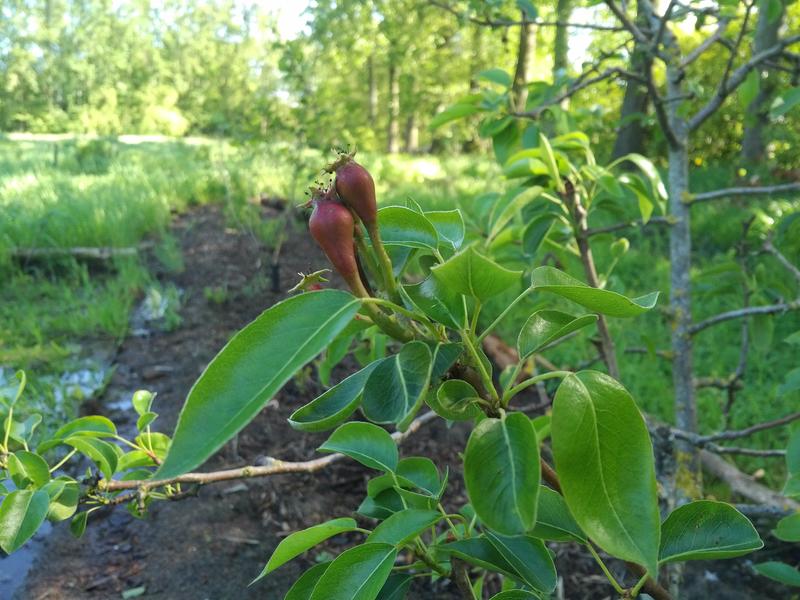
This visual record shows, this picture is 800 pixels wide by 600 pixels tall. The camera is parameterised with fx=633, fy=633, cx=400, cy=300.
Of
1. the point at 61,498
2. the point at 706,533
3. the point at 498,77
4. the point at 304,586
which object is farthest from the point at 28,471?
the point at 498,77

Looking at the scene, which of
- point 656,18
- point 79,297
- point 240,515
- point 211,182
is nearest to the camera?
point 656,18

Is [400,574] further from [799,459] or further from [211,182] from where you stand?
[211,182]

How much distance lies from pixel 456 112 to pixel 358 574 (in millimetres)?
1210

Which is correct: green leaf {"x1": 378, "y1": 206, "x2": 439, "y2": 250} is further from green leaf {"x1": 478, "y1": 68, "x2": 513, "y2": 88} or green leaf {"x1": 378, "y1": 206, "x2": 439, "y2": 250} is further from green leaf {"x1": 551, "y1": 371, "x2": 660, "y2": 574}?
green leaf {"x1": 478, "y1": 68, "x2": 513, "y2": 88}

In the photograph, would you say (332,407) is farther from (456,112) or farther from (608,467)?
(456,112)

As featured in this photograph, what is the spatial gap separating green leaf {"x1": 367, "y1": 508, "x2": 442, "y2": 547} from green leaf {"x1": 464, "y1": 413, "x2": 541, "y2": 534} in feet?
0.53

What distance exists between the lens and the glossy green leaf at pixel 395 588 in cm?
78

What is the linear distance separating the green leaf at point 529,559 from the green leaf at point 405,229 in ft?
1.08

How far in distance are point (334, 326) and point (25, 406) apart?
2.72 metres

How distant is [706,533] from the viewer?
2.18ft

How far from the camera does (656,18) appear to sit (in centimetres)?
160

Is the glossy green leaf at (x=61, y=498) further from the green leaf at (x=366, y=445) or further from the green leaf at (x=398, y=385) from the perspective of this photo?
the green leaf at (x=398, y=385)

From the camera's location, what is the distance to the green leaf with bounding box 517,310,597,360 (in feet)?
2.06

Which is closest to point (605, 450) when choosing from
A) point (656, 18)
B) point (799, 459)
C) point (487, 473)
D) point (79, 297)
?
point (487, 473)
